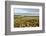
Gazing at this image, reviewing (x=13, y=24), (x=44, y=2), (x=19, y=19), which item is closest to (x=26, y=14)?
(x=19, y=19)

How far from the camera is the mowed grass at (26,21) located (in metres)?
1.54

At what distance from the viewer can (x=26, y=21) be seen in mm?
1562

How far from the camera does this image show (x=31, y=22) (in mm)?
1575

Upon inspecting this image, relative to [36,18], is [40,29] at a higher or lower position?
lower

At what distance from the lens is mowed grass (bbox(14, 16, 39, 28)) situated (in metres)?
1.54
